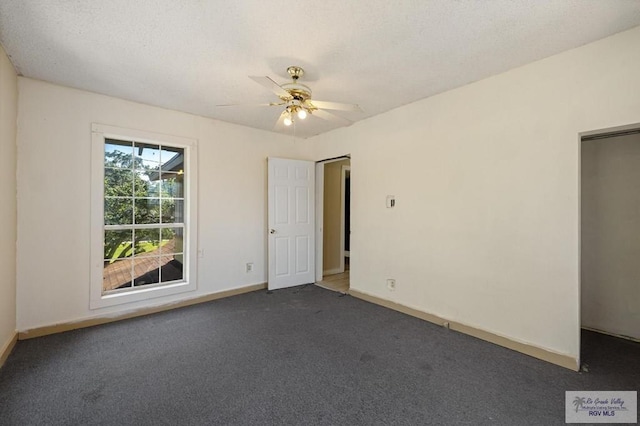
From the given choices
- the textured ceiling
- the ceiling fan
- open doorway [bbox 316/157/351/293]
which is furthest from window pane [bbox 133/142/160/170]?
open doorway [bbox 316/157/351/293]

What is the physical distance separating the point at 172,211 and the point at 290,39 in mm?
2733

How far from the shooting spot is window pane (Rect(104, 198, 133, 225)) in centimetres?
327

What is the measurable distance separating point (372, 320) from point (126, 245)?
3114mm

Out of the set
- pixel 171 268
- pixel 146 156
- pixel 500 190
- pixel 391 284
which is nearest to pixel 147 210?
pixel 146 156

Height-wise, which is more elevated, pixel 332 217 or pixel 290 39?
pixel 290 39

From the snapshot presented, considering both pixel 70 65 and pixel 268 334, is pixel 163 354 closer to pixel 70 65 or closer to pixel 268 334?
pixel 268 334

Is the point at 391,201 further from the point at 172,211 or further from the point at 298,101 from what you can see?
the point at 172,211

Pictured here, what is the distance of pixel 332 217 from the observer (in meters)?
5.54

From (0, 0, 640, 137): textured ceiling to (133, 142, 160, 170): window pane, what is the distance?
26.8 inches

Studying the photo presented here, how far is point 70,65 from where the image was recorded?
2.53 meters

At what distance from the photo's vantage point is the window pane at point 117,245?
129 inches

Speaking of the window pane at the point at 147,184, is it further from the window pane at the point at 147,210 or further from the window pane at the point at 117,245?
the window pane at the point at 117,245

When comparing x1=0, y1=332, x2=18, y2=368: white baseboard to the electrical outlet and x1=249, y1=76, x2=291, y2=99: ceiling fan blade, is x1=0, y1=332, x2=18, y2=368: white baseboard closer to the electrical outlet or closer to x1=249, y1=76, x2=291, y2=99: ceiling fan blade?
x1=249, y1=76, x2=291, y2=99: ceiling fan blade

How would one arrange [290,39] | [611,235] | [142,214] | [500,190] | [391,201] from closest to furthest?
[290,39] → [500,190] → [611,235] → [142,214] → [391,201]
